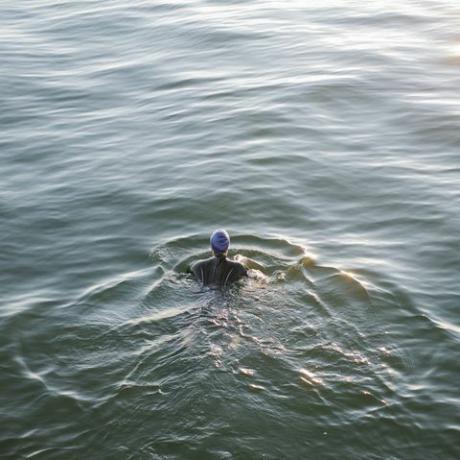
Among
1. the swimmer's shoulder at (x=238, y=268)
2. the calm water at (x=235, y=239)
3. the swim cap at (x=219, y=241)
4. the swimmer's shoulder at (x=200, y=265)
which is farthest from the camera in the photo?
the swimmer's shoulder at (x=200, y=265)

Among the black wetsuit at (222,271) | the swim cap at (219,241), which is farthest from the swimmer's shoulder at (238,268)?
the swim cap at (219,241)

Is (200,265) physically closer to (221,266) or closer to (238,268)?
(221,266)

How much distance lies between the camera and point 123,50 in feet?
93.4

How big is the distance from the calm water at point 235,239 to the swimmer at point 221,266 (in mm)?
303

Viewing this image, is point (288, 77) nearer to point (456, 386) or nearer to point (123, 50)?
point (123, 50)

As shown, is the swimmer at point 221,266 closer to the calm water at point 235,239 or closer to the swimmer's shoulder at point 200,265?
the swimmer's shoulder at point 200,265

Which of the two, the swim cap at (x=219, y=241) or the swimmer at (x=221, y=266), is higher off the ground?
the swim cap at (x=219, y=241)

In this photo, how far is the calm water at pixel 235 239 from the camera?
1030 cm

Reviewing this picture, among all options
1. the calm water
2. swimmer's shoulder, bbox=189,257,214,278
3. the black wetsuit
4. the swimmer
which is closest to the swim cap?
the swimmer

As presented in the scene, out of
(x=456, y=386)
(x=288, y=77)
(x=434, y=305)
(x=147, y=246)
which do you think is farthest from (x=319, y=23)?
(x=456, y=386)

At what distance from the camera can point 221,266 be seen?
42.0ft

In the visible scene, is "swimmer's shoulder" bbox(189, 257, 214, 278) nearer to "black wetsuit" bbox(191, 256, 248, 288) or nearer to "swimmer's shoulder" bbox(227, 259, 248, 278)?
"black wetsuit" bbox(191, 256, 248, 288)

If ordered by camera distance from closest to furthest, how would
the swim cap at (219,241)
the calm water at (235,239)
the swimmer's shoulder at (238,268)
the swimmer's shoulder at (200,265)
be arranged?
the calm water at (235,239) < the swim cap at (219,241) < the swimmer's shoulder at (238,268) < the swimmer's shoulder at (200,265)

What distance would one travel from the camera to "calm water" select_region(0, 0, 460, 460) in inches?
406
